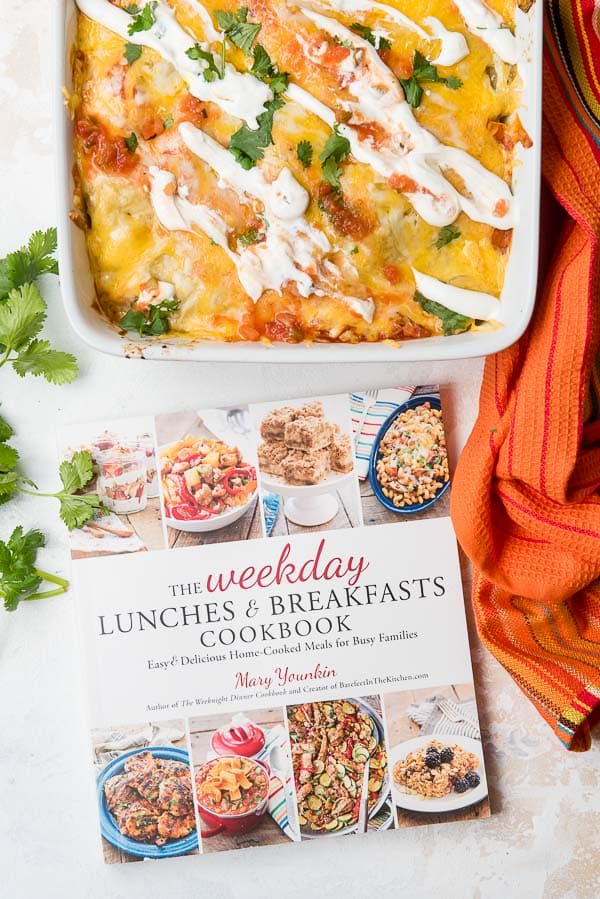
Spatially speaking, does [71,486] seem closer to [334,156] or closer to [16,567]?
[16,567]

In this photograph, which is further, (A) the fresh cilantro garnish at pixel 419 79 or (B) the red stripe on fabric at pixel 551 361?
(B) the red stripe on fabric at pixel 551 361

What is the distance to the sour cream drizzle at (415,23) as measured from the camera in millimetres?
1411

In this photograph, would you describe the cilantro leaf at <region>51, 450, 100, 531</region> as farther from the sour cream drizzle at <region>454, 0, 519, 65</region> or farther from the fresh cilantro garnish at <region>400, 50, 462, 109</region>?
the sour cream drizzle at <region>454, 0, 519, 65</region>

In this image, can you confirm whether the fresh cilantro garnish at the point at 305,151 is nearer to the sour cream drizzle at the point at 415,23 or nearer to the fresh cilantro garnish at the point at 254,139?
the fresh cilantro garnish at the point at 254,139

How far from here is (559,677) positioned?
1.76 m

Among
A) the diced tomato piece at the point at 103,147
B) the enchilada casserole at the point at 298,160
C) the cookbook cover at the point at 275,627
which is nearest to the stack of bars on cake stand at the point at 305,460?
the cookbook cover at the point at 275,627

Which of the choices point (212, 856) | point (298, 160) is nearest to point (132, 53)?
point (298, 160)

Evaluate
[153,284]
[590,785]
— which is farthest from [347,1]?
[590,785]

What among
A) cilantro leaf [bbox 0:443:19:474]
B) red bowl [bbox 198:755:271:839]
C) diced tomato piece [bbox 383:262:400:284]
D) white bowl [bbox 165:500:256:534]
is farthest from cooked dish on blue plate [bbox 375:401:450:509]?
cilantro leaf [bbox 0:443:19:474]

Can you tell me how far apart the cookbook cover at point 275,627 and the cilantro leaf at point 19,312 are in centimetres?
21

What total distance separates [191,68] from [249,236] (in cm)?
27

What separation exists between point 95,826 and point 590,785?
3.29ft

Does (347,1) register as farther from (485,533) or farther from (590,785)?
(590,785)

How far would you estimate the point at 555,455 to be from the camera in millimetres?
1598
